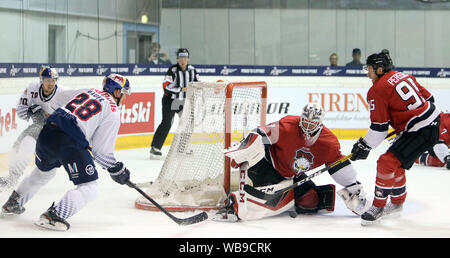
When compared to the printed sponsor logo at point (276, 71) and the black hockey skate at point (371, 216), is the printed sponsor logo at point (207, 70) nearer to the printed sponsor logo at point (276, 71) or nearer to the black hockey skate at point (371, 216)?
the printed sponsor logo at point (276, 71)

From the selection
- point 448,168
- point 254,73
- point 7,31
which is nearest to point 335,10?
point 254,73

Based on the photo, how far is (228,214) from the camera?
4.06 meters

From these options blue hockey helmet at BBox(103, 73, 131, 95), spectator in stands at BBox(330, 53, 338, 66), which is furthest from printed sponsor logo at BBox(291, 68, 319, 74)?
blue hockey helmet at BBox(103, 73, 131, 95)

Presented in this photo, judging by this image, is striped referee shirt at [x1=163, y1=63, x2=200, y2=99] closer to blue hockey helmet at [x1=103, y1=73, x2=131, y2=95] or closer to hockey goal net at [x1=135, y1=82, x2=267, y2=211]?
hockey goal net at [x1=135, y1=82, x2=267, y2=211]

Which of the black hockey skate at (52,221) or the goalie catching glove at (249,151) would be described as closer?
the black hockey skate at (52,221)

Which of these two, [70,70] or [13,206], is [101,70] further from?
[13,206]

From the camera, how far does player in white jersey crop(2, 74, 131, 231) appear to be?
3.65 meters

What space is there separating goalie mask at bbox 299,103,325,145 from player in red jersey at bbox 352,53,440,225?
0.26 meters

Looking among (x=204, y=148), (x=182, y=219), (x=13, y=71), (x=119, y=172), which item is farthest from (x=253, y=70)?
(x=119, y=172)

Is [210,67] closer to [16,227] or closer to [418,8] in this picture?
[418,8]

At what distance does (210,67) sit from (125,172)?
557cm

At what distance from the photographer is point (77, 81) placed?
7.54m

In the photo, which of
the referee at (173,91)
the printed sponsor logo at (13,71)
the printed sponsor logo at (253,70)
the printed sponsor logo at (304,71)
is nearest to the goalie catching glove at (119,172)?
the printed sponsor logo at (13,71)

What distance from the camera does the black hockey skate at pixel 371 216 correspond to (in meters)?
3.99
